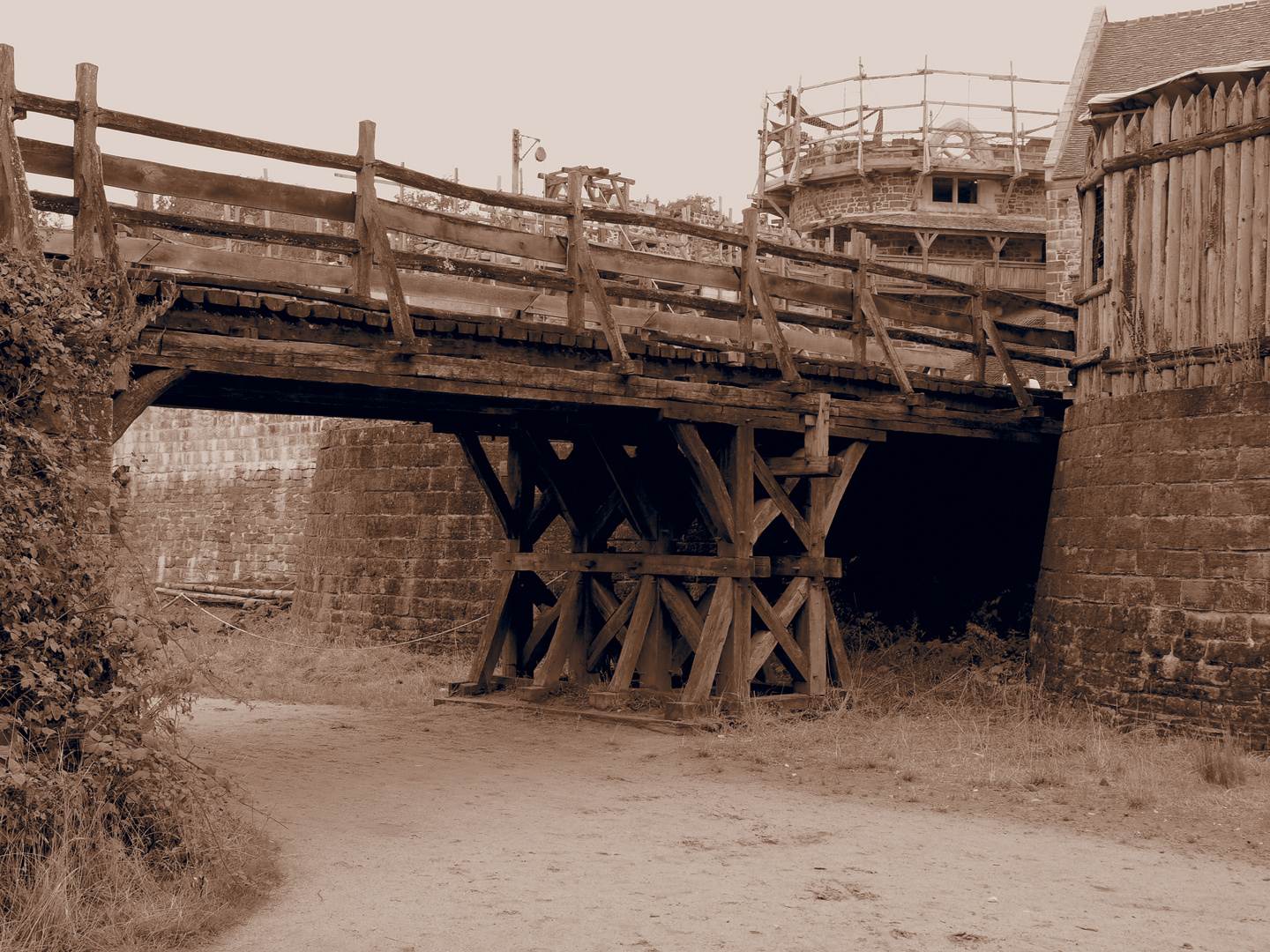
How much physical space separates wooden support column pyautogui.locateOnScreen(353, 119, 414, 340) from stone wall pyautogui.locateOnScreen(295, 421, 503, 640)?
7626 millimetres

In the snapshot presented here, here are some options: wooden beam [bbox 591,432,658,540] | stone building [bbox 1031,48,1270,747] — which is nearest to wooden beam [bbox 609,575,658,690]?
wooden beam [bbox 591,432,658,540]

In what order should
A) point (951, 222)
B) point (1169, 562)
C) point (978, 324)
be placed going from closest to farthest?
point (1169, 562)
point (978, 324)
point (951, 222)

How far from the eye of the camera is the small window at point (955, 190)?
42906mm

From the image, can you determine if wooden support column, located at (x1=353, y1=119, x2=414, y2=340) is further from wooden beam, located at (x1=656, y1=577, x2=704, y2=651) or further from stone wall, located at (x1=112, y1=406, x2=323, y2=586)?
stone wall, located at (x1=112, y1=406, x2=323, y2=586)

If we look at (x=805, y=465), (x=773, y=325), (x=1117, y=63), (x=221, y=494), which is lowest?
(x=221, y=494)

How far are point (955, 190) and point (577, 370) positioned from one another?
36192mm

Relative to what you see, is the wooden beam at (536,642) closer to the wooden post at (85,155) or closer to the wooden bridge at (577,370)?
the wooden bridge at (577,370)

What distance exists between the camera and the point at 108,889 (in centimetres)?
506

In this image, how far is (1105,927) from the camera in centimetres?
538

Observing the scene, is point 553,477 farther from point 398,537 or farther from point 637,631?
point 398,537

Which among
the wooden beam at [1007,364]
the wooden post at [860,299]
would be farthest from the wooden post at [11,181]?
the wooden beam at [1007,364]

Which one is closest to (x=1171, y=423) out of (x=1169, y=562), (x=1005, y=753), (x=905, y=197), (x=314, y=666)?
(x=1169, y=562)

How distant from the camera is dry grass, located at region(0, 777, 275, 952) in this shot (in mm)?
4734

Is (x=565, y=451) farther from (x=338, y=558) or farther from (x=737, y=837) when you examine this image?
(x=737, y=837)
